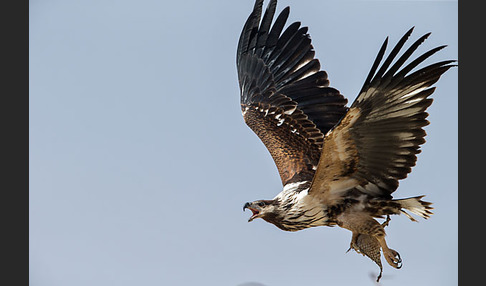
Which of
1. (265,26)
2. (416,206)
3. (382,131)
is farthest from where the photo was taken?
(265,26)

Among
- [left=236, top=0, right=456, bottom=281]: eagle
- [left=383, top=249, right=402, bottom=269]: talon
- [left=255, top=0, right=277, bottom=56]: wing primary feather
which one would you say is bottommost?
[left=383, top=249, right=402, bottom=269]: talon

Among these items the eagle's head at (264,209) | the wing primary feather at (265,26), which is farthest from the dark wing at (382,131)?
the wing primary feather at (265,26)

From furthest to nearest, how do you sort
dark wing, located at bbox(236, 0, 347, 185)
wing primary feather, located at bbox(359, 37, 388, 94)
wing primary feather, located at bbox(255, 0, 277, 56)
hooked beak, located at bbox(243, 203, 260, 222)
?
1. wing primary feather, located at bbox(255, 0, 277, 56)
2. dark wing, located at bbox(236, 0, 347, 185)
3. hooked beak, located at bbox(243, 203, 260, 222)
4. wing primary feather, located at bbox(359, 37, 388, 94)

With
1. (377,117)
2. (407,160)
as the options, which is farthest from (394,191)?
(377,117)

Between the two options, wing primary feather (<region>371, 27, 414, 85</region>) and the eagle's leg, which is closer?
wing primary feather (<region>371, 27, 414, 85</region>)

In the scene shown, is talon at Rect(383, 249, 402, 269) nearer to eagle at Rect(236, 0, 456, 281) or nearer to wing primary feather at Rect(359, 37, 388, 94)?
eagle at Rect(236, 0, 456, 281)

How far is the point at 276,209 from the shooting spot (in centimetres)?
614

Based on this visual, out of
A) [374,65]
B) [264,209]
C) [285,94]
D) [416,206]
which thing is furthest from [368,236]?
[285,94]

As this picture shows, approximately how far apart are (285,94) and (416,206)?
94.4 inches

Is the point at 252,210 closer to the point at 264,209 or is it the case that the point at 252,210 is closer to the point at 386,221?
the point at 264,209

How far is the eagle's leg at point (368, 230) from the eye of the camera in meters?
6.22

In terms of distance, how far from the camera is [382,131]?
222 inches

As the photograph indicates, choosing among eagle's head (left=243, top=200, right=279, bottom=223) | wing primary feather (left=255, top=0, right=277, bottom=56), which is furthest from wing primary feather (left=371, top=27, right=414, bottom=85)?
wing primary feather (left=255, top=0, right=277, bottom=56)

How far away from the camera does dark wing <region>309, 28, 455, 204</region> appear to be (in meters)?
5.40
